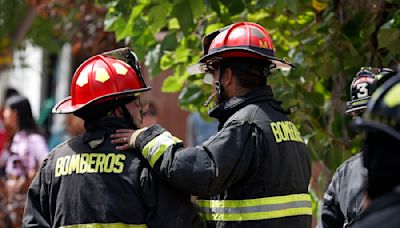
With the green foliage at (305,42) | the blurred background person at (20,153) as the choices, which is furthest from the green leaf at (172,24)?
the blurred background person at (20,153)

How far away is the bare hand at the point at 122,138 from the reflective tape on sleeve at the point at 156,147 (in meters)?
0.14

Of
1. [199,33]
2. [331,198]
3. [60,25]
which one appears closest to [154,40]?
[199,33]

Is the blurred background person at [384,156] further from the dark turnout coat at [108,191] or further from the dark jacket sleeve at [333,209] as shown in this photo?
the dark jacket sleeve at [333,209]

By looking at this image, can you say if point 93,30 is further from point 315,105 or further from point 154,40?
point 315,105

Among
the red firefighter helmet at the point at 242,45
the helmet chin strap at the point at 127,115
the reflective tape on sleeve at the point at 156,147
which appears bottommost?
the reflective tape on sleeve at the point at 156,147

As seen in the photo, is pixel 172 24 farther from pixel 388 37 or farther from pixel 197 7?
pixel 388 37

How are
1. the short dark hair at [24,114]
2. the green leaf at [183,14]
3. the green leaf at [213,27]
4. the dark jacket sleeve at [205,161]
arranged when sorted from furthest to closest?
the short dark hair at [24,114] < the green leaf at [213,27] < the green leaf at [183,14] < the dark jacket sleeve at [205,161]

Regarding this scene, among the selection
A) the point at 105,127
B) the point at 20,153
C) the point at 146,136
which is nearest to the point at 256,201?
the point at 146,136

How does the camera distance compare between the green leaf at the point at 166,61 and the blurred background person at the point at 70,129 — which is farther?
the blurred background person at the point at 70,129

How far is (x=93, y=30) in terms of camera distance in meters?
10.7

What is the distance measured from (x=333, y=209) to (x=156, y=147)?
1.07 m

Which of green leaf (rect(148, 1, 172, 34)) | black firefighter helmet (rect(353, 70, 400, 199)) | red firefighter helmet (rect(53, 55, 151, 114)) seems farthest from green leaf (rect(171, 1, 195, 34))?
black firefighter helmet (rect(353, 70, 400, 199))

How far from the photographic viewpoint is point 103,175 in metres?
3.91

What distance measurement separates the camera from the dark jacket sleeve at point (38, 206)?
4121 millimetres
